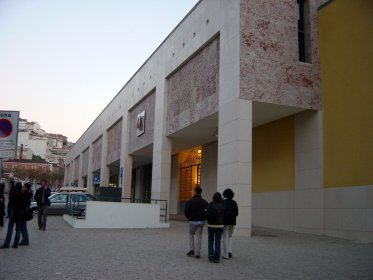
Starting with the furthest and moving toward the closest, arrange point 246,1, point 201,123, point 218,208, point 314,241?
point 201,123, point 246,1, point 314,241, point 218,208

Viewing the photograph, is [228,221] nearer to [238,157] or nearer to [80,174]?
[238,157]

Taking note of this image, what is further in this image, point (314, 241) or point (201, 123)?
point (201, 123)

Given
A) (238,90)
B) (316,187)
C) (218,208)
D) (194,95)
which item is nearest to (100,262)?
(218,208)

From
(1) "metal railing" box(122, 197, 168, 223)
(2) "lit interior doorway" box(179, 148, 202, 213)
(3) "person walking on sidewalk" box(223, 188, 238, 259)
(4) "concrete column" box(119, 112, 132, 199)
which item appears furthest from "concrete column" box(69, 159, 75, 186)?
(3) "person walking on sidewalk" box(223, 188, 238, 259)

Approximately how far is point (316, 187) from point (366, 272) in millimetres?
8393

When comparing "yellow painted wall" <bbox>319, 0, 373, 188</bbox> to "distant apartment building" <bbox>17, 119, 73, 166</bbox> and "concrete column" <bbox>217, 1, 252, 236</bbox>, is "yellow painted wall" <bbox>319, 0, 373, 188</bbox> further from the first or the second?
"distant apartment building" <bbox>17, 119, 73, 166</bbox>

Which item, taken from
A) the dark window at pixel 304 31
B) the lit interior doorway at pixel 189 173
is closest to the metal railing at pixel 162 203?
the lit interior doorway at pixel 189 173

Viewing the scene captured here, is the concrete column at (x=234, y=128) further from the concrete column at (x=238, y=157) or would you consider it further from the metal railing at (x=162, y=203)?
the metal railing at (x=162, y=203)

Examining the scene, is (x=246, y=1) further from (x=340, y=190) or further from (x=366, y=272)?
(x=366, y=272)

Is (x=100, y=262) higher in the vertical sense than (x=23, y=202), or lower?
lower

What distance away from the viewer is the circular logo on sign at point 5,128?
8883mm

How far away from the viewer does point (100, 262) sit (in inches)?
340

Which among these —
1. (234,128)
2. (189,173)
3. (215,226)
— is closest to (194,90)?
(234,128)

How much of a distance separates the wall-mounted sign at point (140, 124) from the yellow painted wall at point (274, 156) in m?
9.60
